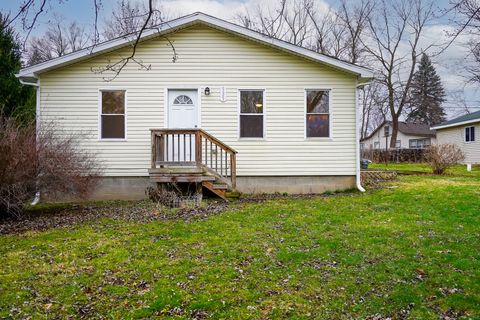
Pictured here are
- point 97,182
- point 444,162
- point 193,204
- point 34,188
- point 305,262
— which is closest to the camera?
point 305,262

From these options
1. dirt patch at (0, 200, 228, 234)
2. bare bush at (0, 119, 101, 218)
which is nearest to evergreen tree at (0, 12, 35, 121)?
dirt patch at (0, 200, 228, 234)

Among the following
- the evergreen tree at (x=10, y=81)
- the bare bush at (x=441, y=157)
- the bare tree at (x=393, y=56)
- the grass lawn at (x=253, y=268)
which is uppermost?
the bare tree at (x=393, y=56)

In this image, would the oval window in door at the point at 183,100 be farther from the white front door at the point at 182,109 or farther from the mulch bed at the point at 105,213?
the mulch bed at the point at 105,213

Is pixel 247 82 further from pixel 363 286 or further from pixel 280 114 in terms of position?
pixel 363 286

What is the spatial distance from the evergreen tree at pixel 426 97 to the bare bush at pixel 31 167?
31954mm

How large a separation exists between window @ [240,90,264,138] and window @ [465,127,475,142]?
64.2 ft

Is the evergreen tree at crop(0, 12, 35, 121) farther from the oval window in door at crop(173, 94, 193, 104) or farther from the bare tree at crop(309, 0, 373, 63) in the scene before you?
the bare tree at crop(309, 0, 373, 63)

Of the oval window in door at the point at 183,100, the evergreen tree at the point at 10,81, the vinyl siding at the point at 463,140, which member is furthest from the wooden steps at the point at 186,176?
the vinyl siding at the point at 463,140

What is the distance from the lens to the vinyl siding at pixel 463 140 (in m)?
23.3

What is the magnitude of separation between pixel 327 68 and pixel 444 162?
27.6ft

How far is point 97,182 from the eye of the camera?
33.0ft

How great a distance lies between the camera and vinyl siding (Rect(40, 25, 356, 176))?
10391 mm

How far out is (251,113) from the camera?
34.9 feet

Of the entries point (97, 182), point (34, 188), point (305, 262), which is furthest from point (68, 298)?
point (97, 182)
